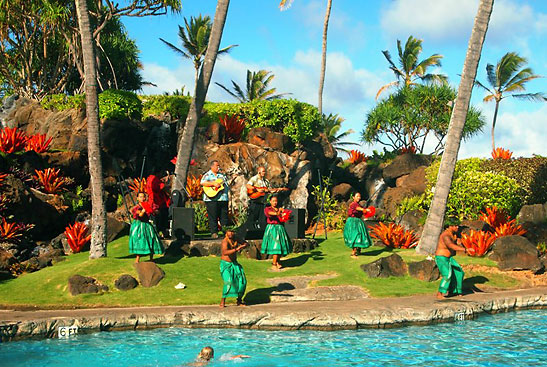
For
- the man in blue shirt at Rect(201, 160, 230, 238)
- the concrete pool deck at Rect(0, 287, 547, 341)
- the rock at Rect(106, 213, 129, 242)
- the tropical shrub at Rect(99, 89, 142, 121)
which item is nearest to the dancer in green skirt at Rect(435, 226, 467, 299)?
the concrete pool deck at Rect(0, 287, 547, 341)

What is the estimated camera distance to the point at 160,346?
8711mm

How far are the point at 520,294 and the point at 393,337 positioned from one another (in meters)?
4.45

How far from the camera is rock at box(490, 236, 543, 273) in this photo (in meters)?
13.9

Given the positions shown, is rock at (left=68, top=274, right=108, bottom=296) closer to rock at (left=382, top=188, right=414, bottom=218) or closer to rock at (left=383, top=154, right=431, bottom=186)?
rock at (left=382, top=188, right=414, bottom=218)

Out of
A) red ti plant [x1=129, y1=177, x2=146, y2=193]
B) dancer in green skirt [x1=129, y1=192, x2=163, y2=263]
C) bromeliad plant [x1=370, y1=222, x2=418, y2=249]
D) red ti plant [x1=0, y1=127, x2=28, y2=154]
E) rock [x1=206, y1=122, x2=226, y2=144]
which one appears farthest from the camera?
rock [x1=206, y1=122, x2=226, y2=144]

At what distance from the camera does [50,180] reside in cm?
1750

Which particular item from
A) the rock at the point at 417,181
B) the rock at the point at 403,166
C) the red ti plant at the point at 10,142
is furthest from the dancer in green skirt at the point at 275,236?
the rock at the point at 403,166

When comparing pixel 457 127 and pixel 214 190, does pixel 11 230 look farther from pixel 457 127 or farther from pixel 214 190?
pixel 457 127

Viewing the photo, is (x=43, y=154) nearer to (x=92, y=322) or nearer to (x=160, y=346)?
(x=92, y=322)

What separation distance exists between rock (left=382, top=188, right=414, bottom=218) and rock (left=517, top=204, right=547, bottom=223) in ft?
15.1

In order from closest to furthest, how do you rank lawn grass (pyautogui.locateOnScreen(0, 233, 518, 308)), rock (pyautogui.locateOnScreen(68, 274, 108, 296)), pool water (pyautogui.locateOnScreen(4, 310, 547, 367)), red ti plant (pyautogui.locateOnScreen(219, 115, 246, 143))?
pool water (pyautogui.locateOnScreen(4, 310, 547, 367)) → lawn grass (pyautogui.locateOnScreen(0, 233, 518, 308)) → rock (pyautogui.locateOnScreen(68, 274, 108, 296)) → red ti plant (pyautogui.locateOnScreen(219, 115, 246, 143))

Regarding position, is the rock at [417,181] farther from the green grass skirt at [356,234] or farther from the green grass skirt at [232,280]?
the green grass skirt at [232,280]

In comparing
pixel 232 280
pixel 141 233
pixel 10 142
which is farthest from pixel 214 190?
pixel 10 142

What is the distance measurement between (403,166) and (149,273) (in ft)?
53.3
